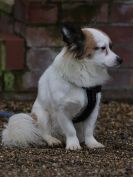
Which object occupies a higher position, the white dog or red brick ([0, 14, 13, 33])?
red brick ([0, 14, 13, 33])

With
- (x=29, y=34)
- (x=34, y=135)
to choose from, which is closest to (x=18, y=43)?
(x=29, y=34)

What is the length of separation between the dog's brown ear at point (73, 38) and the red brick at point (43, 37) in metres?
2.00

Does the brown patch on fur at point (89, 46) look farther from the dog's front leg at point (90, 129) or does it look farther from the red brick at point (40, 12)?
the red brick at point (40, 12)

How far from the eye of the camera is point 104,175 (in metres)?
4.67

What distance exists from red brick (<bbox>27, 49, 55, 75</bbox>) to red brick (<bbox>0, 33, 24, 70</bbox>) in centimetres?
8

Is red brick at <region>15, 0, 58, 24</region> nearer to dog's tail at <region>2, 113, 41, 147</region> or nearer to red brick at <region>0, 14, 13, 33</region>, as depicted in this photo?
red brick at <region>0, 14, 13, 33</region>

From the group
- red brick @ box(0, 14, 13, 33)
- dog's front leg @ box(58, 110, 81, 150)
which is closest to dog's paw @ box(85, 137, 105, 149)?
dog's front leg @ box(58, 110, 81, 150)

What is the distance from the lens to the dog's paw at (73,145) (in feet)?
18.2

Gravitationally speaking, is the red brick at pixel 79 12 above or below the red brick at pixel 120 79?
above

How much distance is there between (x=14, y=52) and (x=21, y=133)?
207cm

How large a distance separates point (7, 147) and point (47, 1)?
2.35 meters

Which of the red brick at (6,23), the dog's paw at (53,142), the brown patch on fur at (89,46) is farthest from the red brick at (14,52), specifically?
the brown patch on fur at (89,46)

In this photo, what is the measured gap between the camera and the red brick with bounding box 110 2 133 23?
7688 mm

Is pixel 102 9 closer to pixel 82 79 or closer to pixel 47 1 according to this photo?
pixel 47 1
